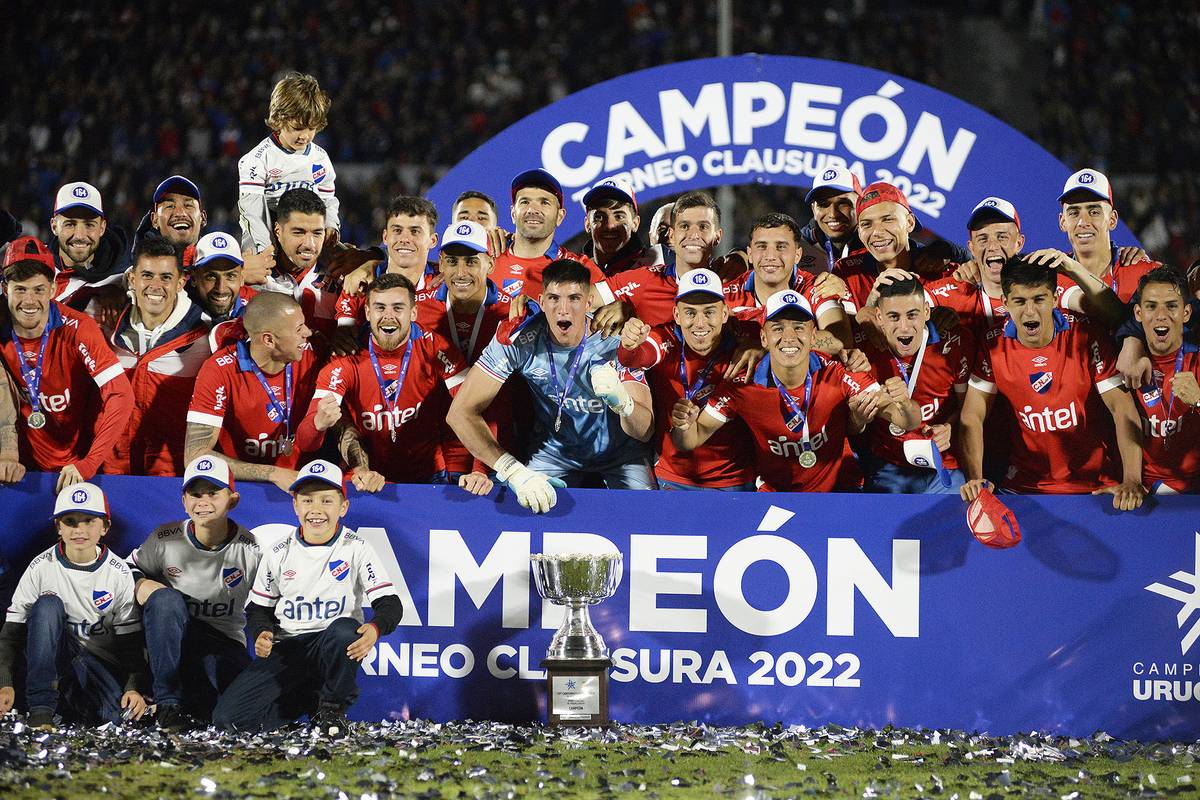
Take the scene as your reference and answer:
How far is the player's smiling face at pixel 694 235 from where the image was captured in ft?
24.5

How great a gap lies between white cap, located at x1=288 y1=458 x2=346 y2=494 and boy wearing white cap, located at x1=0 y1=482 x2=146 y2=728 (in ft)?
3.17

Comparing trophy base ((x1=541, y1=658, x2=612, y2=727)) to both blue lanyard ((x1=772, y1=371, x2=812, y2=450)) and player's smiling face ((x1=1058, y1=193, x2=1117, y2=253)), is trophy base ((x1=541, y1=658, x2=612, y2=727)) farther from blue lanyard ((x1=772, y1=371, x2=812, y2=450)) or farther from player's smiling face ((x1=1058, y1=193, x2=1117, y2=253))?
player's smiling face ((x1=1058, y1=193, x2=1117, y2=253))

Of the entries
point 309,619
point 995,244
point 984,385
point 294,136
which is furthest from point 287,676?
point 995,244

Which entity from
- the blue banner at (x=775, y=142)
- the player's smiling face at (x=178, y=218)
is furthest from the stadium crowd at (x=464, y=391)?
the blue banner at (x=775, y=142)

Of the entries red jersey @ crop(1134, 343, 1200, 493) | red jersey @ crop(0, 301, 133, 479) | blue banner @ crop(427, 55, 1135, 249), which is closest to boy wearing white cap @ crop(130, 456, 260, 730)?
red jersey @ crop(0, 301, 133, 479)

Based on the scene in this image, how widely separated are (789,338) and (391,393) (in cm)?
200

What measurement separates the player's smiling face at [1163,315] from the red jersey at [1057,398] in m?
0.22

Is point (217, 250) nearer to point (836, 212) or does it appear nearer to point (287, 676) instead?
point (287, 676)

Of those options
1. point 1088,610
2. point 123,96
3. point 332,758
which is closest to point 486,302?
point 332,758

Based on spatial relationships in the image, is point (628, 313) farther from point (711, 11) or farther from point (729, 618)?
point (711, 11)

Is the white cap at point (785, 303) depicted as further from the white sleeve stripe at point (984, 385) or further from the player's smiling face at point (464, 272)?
the player's smiling face at point (464, 272)

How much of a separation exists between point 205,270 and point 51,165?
1427cm

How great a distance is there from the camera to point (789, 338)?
669 cm

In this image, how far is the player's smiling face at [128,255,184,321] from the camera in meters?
7.16
